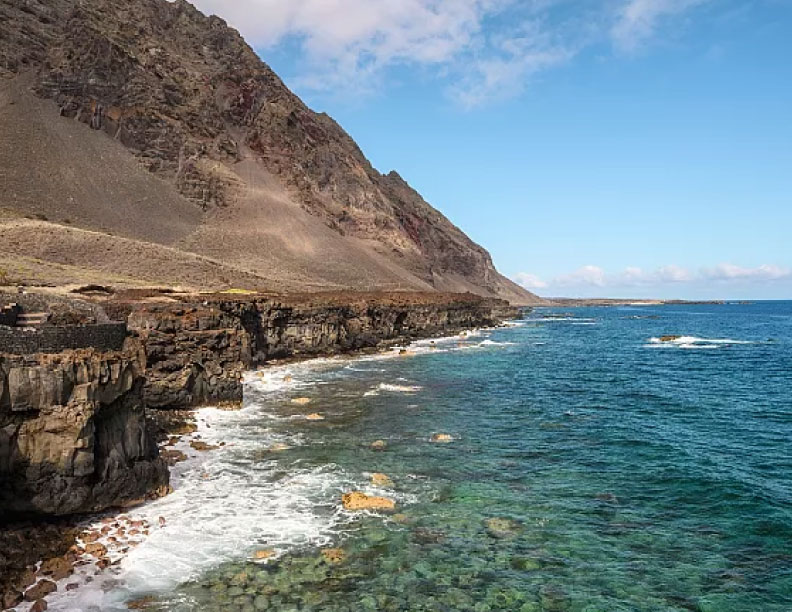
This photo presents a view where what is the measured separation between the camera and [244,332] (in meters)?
40.5

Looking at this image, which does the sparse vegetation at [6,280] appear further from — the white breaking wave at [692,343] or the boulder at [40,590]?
the white breaking wave at [692,343]

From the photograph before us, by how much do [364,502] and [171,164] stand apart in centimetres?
13015

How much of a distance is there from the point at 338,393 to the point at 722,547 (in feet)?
79.7

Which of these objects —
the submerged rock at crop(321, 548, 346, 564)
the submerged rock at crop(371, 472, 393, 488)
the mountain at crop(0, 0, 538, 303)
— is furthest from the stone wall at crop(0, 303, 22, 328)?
the mountain at crop(0, 0, 538, 303)

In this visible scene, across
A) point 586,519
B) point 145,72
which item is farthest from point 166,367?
point 145,72

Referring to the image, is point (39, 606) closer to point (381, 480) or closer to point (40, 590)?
point (40, 590)

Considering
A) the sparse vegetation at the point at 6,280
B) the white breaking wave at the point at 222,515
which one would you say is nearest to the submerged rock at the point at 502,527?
the white breaking wave at the point at 222,515

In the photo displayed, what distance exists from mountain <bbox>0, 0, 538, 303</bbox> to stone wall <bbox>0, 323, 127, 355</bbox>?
58.7m

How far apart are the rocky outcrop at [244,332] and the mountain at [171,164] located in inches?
1015

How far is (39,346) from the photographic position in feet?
61.0

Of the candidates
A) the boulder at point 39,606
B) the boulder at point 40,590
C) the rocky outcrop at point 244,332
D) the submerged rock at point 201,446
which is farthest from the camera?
the rocky outcrop at point 244,332

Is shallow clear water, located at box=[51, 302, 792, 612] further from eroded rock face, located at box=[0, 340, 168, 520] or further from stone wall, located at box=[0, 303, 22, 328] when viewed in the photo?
stone wall, located at box=[0, 303, 22, 328]

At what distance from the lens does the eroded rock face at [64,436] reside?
1531 centimetres

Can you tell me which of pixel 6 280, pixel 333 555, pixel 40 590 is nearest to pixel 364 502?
pixel 333 555
